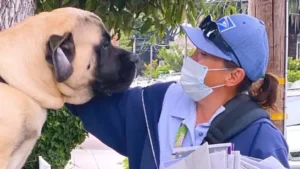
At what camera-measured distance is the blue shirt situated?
2.66 meters

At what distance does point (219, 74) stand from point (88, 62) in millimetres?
563

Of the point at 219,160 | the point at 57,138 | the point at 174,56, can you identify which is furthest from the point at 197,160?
the point at 174,56

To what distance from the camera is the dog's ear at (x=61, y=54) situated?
2507mm

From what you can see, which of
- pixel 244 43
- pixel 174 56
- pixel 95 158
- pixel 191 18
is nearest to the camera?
pixel 244 43

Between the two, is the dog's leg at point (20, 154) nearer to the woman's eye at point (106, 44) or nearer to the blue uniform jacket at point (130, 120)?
the blue uniform jacket at point (130, 120)

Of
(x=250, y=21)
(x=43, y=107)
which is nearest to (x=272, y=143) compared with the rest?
(x=250, y=21)

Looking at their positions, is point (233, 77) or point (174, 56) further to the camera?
point (174, 56)

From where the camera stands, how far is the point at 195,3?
166 inches

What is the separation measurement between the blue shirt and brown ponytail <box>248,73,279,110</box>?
A: 19 cm

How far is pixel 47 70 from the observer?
2590mm

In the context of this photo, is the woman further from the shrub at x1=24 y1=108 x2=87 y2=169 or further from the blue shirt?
the shrub at x1=24 y1=108 x2=87 y2=169

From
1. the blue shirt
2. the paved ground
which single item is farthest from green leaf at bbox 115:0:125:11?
the paved ground

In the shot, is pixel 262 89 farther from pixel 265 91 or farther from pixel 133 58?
pixel 133 58

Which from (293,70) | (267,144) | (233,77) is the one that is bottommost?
(293,70)
